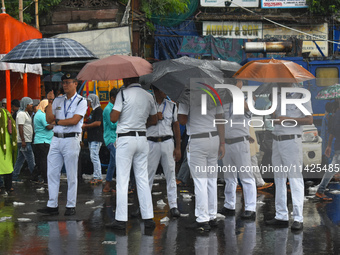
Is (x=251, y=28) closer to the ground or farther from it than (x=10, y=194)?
farther from it

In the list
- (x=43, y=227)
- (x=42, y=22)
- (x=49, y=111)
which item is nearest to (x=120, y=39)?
(x=42, y=22)

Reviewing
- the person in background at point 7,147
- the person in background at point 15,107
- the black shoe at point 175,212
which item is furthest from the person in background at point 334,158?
the person in background at point 15,107

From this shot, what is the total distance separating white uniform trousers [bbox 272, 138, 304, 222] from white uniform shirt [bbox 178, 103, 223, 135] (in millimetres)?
1029

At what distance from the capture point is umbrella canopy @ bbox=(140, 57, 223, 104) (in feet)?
24.8

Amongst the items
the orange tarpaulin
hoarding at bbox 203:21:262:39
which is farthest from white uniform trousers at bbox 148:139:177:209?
hoarding at bbox 203:21:262:39

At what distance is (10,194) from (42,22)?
1136 cm

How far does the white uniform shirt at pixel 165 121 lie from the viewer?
330 inches

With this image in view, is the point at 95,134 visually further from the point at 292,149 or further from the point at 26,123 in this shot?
the point at 292,149

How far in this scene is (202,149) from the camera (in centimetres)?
752

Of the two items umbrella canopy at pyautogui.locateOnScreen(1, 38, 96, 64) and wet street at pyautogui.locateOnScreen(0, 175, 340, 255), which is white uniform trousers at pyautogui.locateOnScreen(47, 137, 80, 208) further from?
umbrella canopy at pyautogui.locateOnScreen(1, 38, 96, 64)

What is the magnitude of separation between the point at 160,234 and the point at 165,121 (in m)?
1.86

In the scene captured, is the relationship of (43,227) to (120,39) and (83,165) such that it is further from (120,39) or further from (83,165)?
(120,39)

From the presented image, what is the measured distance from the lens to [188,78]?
7.70m

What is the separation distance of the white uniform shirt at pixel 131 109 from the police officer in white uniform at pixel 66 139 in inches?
48.4
